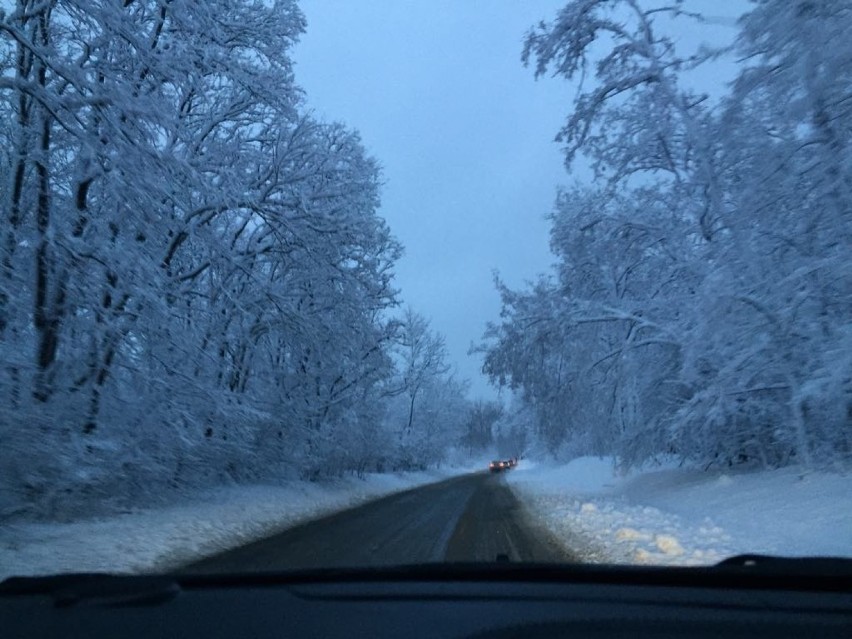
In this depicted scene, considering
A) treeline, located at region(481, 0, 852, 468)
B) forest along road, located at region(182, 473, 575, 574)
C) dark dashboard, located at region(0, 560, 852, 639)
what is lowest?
forest along road, located at region(182, 473, 575, 574)

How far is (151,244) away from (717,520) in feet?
36.5

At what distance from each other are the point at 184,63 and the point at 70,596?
10.7 m

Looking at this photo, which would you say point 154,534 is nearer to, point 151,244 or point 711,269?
point 151,244

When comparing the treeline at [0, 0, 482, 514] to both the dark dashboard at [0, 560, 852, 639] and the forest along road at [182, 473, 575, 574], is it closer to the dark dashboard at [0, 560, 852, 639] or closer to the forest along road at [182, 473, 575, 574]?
the forest along road at [182, 473, 575, 574]

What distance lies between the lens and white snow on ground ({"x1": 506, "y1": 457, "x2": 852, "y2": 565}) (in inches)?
366

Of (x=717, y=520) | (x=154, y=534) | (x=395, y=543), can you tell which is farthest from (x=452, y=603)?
(x=717, y=520)

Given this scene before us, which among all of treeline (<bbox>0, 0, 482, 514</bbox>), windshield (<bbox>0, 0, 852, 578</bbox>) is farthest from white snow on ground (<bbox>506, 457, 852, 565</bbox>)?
treeline (<bbox>0, 0, 482, 514</bbox>)

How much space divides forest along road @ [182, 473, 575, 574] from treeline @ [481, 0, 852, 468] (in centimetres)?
427

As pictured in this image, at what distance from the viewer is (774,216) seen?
12094 millimetres

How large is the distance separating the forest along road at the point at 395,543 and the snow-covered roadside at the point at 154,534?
70cm

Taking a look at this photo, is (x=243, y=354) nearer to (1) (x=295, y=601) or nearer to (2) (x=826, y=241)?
(2) (x=826, y=241)

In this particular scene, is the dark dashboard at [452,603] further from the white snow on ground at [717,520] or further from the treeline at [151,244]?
the treeline at [151,244]

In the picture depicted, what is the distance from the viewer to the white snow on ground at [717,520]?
930 cm

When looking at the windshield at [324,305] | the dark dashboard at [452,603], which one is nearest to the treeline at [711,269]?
the windshield at [324,305]
